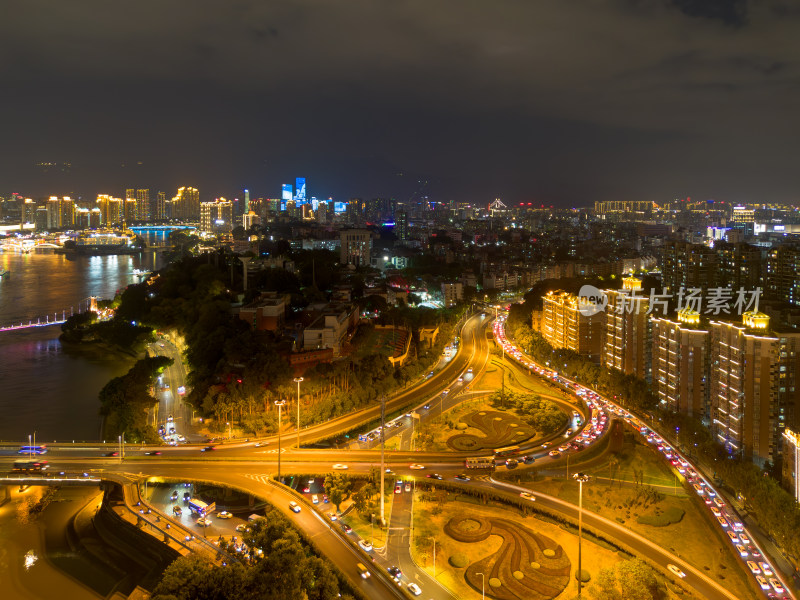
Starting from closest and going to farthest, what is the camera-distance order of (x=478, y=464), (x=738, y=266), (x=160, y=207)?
1. (x=478, y=464)
2. (x=738, y=266)
3. (x=160, y=207)

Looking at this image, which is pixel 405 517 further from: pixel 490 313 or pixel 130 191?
pixel 130 191

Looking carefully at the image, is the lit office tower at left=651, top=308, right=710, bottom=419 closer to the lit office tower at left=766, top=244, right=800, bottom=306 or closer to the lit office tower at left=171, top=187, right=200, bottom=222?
the lit office tower at left=766, top=244, right=800, bottom=306

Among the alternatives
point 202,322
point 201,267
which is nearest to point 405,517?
point 202,322

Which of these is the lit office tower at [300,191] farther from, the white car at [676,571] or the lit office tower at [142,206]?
the white car at [676,571]

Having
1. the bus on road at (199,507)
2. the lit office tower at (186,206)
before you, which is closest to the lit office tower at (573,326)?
the bus on road at (199,507)

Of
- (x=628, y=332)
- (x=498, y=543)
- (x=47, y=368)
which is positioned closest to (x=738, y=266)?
(x=628, y=332)

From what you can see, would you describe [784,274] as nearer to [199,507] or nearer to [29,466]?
[199,507]
